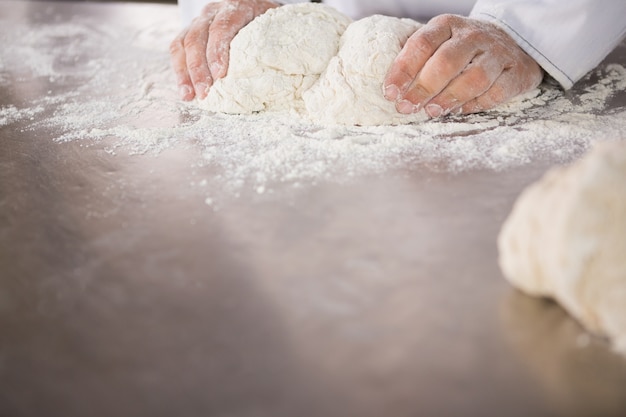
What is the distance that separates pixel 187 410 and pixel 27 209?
1.96ft

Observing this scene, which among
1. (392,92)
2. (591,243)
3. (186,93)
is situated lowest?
(186,93)

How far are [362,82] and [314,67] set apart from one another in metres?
0.15

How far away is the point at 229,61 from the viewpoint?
1.37 meters

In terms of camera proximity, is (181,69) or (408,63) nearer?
(408,63)

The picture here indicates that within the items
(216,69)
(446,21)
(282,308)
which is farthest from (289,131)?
(282,308)

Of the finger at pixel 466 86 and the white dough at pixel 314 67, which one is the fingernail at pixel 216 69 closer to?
the white dough at pixel 314 67

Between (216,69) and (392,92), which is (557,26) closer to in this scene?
(392,92)

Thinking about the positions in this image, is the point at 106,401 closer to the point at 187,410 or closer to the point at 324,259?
the point at 187,410

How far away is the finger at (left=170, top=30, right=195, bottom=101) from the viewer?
1.43 meters

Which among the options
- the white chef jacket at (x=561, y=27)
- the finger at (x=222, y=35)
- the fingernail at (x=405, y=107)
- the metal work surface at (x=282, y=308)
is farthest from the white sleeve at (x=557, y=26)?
the finger at (x=222, y=35)

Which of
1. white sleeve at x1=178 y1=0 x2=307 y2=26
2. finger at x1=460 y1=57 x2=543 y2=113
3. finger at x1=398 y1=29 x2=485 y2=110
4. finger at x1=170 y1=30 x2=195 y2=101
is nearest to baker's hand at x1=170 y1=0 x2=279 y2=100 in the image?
finger at x1=170 y1=30 x2=195 y2=101

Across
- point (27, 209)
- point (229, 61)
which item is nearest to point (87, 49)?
point (229, 61)

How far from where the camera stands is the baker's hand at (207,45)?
1.38m

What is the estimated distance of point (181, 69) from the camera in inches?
57.8
